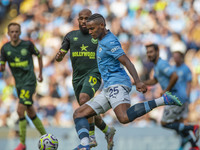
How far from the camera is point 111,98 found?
498cm

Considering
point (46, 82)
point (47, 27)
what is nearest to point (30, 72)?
point (46, 82)

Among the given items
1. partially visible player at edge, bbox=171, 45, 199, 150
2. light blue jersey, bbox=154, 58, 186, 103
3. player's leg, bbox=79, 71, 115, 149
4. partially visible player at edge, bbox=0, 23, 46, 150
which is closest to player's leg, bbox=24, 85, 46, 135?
partially visible player at edge, bbox=0, 23, 46, 150

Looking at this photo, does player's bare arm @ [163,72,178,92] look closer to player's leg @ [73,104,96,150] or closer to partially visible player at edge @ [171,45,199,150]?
partially visible player at edge @ [171,45,199,150]

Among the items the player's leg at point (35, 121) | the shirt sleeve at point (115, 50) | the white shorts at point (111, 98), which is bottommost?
the player's leg at point (35, 121)

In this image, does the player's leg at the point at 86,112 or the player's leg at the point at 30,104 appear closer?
the player's leg at the point at 86,112

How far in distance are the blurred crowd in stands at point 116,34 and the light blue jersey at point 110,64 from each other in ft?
23.9

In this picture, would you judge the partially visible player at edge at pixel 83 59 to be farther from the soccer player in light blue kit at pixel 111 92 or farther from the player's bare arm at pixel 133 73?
the player's bare arm at pixel 133 73

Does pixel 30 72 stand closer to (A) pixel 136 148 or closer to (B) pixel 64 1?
(A) pixel 136 148

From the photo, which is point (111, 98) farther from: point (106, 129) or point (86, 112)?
point (106, 129)

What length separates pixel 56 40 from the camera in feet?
43.1

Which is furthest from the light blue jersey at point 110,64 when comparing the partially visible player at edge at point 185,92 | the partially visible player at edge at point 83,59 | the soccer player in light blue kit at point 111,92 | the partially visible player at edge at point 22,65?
the partially visible player at edge at point 185,92

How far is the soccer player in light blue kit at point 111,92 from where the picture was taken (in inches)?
190

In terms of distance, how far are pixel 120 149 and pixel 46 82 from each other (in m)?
4.65

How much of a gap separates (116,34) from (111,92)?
27.4ft
